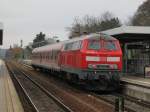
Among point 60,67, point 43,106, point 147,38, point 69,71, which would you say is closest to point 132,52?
point 147,38

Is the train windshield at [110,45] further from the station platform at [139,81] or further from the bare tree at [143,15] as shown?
the bare tree at [143,15]

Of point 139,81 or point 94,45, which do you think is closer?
point 139,81

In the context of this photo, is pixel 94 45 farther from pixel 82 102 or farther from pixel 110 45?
pixel 82 102

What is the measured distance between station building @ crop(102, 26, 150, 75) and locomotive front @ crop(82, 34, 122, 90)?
251 centimetres

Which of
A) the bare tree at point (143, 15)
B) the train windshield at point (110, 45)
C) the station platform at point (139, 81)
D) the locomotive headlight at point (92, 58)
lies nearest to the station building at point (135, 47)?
the station platform at point (139, 81)

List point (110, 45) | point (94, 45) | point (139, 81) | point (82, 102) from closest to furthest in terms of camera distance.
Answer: point (82, 102) → point (139, 81) → point (94, 45) → point (110, 45)

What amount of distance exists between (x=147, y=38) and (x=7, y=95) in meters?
11.2

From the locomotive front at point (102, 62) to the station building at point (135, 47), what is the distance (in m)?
2.51

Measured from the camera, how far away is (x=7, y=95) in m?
20.4

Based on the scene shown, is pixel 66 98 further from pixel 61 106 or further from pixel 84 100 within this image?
pixel 61 106

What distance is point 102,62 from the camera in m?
21.9

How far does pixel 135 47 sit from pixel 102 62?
844cm

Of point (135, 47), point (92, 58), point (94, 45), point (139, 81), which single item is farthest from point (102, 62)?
point (135, 47)

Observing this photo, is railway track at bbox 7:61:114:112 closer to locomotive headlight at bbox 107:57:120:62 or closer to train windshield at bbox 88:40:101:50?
locomotive headlight at bbox 107:57:120:62
